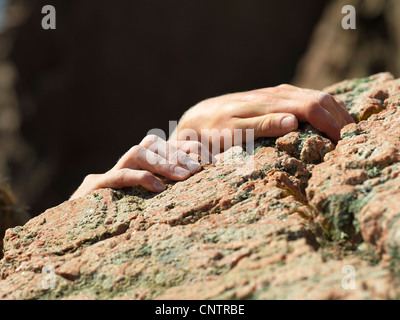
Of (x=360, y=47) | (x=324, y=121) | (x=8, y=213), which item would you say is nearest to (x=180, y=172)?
(x=324, y=121)

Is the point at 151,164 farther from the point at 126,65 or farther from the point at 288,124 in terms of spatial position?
the point at 126,65

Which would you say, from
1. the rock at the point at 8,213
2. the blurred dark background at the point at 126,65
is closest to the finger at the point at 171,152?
the rock at the point at 8,213

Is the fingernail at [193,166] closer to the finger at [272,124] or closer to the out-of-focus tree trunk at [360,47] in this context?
the finger at [272,124]

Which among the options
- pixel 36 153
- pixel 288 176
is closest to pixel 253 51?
pixel 36 153

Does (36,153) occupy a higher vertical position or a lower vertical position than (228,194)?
higher

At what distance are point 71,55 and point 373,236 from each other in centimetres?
894

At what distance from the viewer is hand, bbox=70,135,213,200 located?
1.65m

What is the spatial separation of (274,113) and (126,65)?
7983mm

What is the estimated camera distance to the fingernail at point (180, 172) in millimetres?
1661

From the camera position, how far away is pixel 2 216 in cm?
249

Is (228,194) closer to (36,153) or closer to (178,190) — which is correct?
(178,190)

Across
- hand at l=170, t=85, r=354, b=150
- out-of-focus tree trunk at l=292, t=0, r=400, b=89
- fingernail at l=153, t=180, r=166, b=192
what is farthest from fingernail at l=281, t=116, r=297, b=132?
out-of-focus tree trunk at l=292, t=0, r=400, b=89

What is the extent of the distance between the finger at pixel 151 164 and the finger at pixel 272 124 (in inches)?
11.1

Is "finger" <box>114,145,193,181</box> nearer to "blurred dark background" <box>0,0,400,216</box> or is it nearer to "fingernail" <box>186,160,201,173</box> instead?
"fingernail" <box>186,160,201,173</box>
